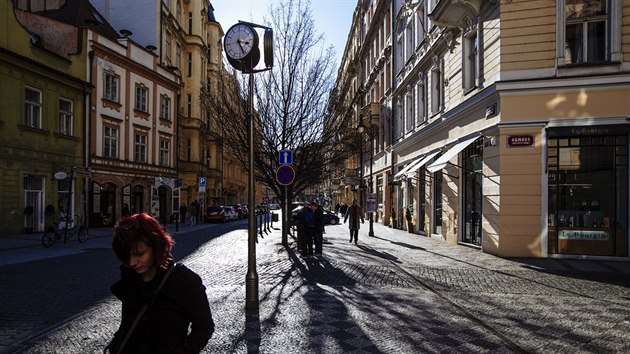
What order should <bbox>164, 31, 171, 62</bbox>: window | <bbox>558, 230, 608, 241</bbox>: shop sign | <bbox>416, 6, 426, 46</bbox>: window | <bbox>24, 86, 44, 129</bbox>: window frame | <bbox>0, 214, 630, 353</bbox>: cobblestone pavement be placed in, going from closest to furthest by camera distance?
<bbox>0, 214, 630, 353</bbox>: cobblestone pavement < <bbox>558, 230, 608, 241</bbox>: shop sign < <bbox>24, 86, 44, 129</bbox>: window frame < <bbox>416, 6, 426, 46</bbox>: window < <bbox>164, 31, 171, 62</bbox>: window

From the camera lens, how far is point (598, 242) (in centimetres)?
1356

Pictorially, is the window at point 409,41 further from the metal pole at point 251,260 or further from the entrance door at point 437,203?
the metal pole at point 251,260

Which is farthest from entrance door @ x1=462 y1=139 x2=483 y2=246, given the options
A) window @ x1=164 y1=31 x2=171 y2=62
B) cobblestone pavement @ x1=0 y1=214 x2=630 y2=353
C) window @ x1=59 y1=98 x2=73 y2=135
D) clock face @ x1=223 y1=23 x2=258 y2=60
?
window @ x1=164 y1=31 x2=171 y2=62

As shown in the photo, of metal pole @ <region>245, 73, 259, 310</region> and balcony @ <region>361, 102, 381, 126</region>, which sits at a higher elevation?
balcony @ <region>361, 102, 381, 126</region>

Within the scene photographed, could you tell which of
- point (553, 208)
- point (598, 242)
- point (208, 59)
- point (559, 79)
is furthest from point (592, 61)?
Result: point (208, 59)

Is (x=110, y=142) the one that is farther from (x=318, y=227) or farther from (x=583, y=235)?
(x=583, y=235)

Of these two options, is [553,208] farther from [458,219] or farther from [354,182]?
[354,182]

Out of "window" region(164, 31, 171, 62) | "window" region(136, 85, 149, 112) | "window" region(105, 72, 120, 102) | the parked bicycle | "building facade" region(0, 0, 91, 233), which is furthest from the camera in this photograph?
"window" region(164, 31, 171, 62)

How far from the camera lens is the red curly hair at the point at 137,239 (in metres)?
2.41

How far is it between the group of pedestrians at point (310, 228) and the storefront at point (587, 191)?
6.73 m

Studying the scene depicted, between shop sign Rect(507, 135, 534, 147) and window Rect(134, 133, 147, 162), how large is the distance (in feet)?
85.1

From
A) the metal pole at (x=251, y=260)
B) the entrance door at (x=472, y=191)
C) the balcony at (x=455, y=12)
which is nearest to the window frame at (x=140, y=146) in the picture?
the balcony at (x=455, y=12)

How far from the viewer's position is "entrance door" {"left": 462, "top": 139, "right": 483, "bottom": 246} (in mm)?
16172

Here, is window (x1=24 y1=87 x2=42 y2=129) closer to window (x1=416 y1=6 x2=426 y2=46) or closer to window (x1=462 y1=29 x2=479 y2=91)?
window (x1=416 y1=6 x2=426 y2=46)
